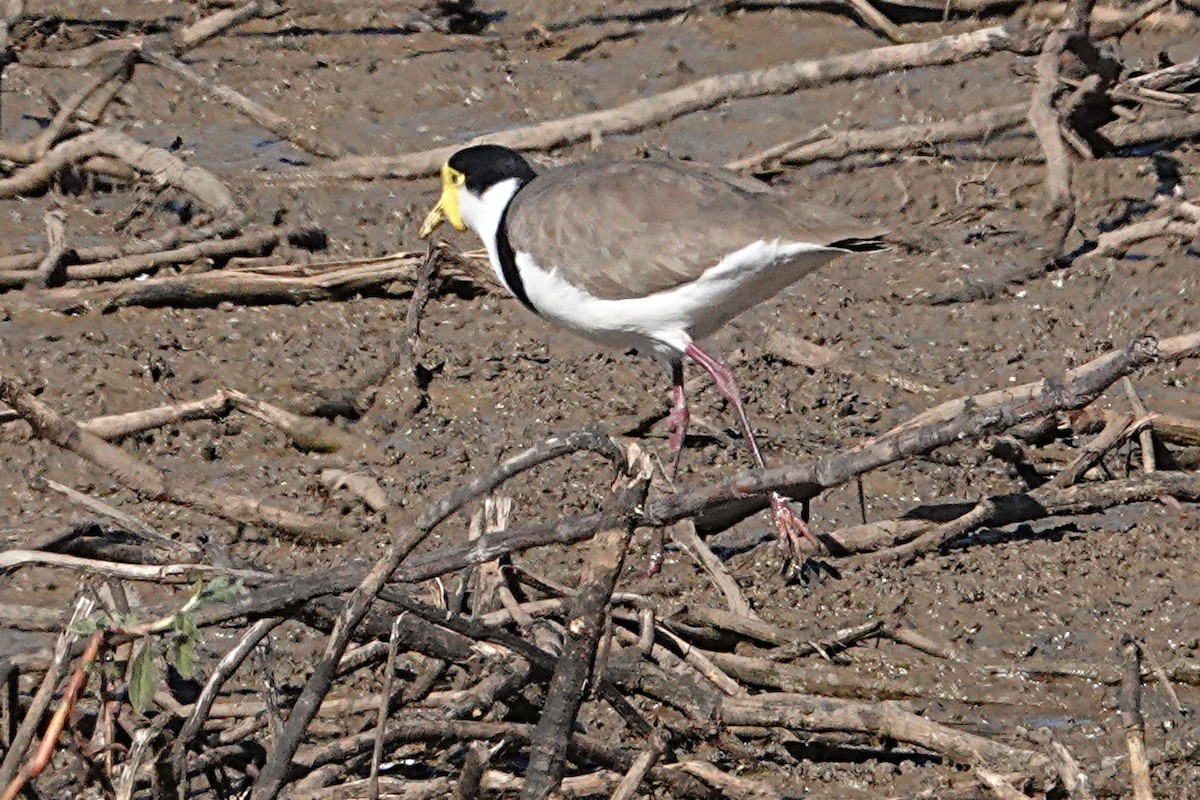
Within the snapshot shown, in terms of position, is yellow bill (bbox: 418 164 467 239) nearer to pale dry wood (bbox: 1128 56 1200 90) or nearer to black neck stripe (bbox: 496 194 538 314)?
black neck stripe (bbox: 496 194 538 314)

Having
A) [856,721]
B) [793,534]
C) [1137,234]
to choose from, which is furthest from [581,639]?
[1137,234]

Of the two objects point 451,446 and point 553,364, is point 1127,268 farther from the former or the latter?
point 451,446

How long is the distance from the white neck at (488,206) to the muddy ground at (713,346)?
0.42 meters

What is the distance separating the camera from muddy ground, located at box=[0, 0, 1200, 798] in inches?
192

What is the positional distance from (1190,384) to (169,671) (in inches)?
141

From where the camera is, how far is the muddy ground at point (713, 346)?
4871 millimetres

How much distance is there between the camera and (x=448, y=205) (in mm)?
6770

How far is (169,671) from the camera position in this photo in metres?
4.20

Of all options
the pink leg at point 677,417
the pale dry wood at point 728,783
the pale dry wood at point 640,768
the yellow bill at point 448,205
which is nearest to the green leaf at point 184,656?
the pale dry wood at point 640,768

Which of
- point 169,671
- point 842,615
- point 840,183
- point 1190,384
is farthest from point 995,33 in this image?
point 169,671

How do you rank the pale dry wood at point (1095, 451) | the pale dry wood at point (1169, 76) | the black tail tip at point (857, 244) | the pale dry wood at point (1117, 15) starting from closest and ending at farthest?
the pale dry wood at point (1095, 451) < the black tail tip at point (857, 244) < the pale dry wood at point (1169, 76) < the pale dry wood at point (1117, 15)

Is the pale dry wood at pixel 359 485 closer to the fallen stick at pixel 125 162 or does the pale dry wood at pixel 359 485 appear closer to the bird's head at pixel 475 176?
the bird's head at pixel 475 176

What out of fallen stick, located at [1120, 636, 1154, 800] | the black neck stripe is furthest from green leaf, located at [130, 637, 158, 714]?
the black neck stripe

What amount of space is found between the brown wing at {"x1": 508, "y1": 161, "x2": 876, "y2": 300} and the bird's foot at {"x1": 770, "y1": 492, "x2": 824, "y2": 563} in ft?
2.71
